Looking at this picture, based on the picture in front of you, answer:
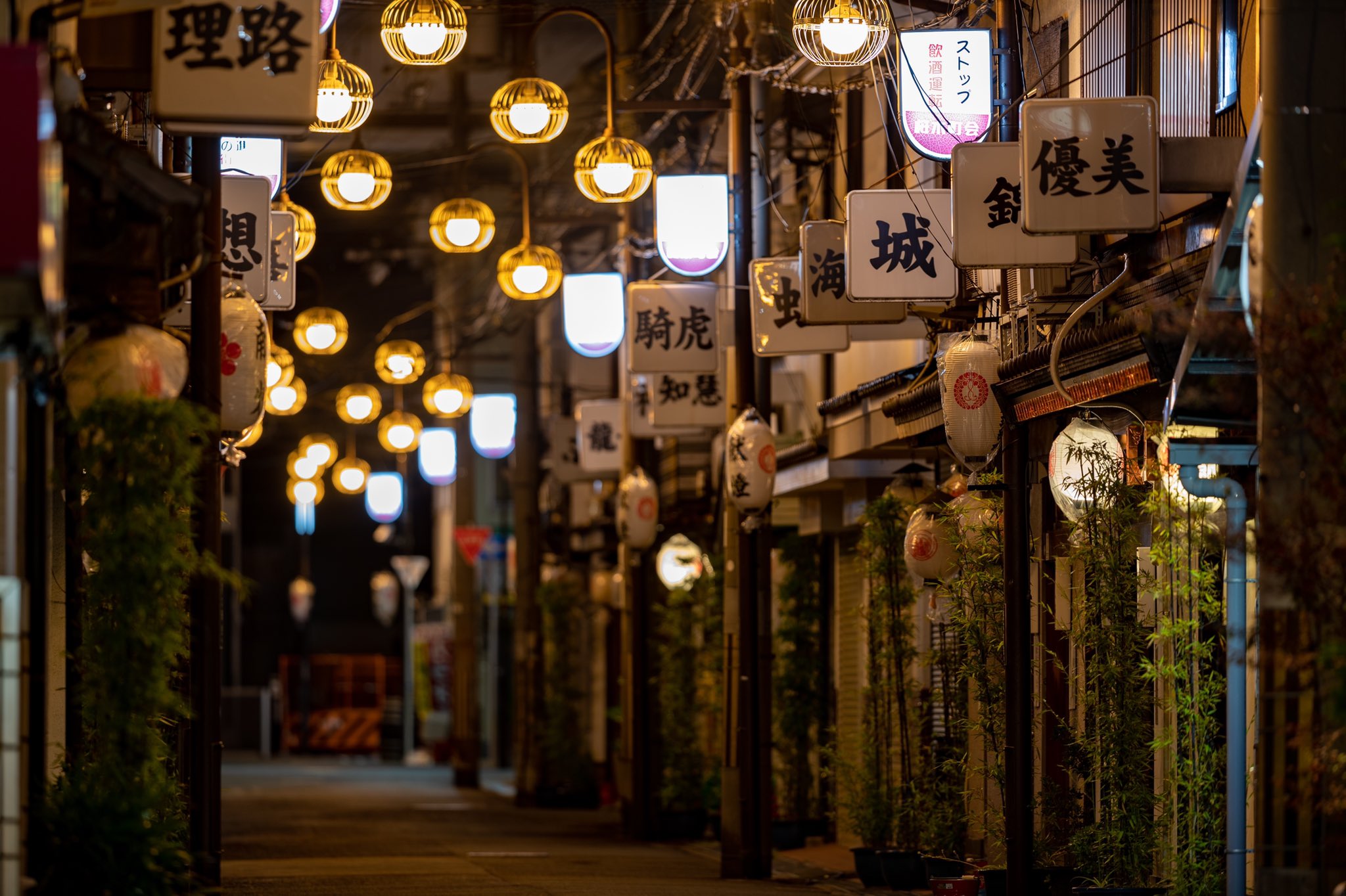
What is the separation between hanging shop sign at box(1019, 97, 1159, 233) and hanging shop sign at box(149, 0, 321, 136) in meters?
4.69

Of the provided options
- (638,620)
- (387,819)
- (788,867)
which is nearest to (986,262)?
(788,867)

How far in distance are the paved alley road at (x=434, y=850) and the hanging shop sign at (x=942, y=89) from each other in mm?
6835

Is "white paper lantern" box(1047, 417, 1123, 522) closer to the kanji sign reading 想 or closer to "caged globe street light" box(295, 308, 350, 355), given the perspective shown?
the kanji sign reading 想

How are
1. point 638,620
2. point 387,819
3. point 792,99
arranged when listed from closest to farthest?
point 792,99 → point 638,620 → point 387,819

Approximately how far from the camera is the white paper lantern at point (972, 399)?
15688 mm

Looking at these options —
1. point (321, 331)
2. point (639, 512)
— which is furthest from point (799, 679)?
point (321, 331)

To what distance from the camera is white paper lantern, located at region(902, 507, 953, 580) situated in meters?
17.3

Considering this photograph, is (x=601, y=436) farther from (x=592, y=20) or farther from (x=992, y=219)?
(x=992, y=219)

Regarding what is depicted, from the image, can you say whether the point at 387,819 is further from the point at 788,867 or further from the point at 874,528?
the point at 874,528

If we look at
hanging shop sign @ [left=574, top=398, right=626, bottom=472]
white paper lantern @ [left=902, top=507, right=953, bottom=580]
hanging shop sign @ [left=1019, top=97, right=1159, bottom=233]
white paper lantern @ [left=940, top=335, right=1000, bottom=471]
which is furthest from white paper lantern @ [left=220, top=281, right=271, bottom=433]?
hanging shop sign @ [left=574, top=398, right=626, bottom=472]

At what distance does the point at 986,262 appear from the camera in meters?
14.2

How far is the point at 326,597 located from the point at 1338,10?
55.4 meters

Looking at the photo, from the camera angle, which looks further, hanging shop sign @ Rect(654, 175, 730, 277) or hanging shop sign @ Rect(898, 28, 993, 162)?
hanging shop sign @ Rect(654, 175, 730, 277)

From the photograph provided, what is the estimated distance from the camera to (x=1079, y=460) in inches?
569
